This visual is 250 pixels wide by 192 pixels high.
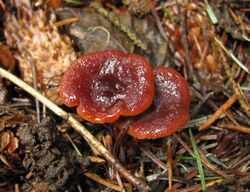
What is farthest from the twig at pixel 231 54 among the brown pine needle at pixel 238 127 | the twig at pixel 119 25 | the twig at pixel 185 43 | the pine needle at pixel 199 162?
the pine needle at pixel 199 162

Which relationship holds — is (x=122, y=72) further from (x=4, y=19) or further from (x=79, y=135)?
(x=4, y=19)

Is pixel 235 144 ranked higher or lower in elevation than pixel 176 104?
lower

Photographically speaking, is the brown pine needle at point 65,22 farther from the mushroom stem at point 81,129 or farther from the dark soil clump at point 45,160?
the dark soil clump at point 45,160

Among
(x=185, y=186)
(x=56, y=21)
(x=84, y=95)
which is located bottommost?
(x=185, y=186)

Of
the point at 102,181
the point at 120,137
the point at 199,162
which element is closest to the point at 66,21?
the point at 120,137

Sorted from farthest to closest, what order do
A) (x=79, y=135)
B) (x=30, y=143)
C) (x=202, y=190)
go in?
(x=79, y=135)
(x=202, y=190)
(x=30, y=143)

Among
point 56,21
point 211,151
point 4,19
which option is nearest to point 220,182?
point 211,151

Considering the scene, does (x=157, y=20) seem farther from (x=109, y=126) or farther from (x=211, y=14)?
(x=109, y=126)
